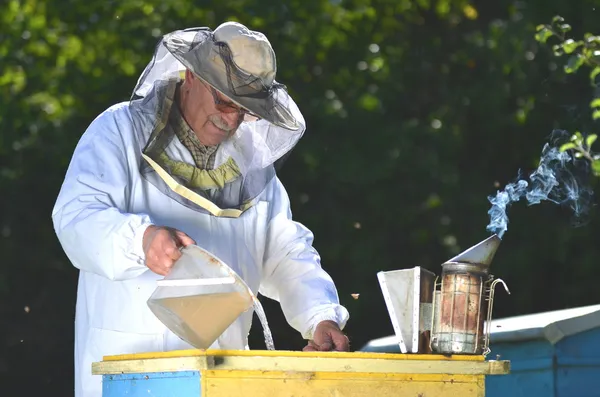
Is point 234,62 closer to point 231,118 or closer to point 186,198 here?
point 231,118

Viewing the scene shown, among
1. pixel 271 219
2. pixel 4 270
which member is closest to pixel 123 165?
pixel 271 219

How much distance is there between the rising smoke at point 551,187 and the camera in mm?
3148

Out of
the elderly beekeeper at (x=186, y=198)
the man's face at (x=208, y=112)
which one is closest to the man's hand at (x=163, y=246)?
the elderly beekeeper at (x=186, y=198)

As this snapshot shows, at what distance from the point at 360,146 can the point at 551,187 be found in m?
3.98

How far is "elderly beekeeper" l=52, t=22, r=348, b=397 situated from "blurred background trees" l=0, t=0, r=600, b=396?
3.98m

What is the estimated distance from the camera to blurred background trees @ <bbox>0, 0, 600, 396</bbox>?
7.57 metres

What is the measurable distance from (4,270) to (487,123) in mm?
3450

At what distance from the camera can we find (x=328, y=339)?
9.83ft

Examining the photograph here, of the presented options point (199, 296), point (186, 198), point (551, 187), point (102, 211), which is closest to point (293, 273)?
point (186, 198)

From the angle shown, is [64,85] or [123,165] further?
[64,85]

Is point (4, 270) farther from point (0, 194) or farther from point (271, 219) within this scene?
point (271, 219)

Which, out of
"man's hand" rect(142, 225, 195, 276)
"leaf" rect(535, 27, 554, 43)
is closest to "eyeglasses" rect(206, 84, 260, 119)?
"man's hand" rect(142, 225, 195, 276)

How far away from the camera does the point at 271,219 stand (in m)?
3.28

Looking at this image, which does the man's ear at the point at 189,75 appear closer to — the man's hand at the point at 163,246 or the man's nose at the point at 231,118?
the man's nose at the point at 231,118
